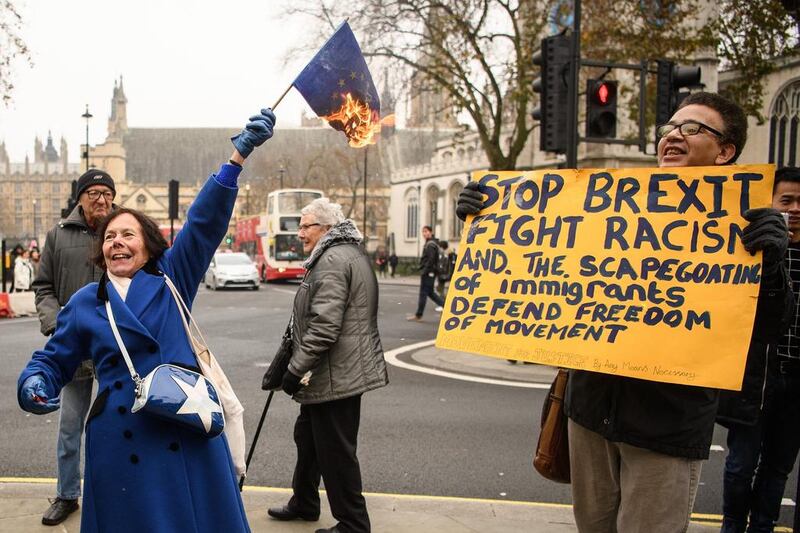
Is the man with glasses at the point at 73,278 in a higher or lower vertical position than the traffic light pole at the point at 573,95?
lower

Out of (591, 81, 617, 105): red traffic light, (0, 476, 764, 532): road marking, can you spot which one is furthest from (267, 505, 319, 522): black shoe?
(591, 81, 617, 105): red traffic light

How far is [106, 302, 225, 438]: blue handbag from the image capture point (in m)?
2.50

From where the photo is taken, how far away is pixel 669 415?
2.48 m

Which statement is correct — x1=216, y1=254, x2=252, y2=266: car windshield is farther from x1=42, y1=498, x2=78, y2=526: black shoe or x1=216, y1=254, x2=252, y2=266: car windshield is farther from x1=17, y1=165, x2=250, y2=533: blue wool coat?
x1=17, y1=165, x2=250, y2=533: blue wool coat

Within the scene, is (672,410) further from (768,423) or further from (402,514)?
(402,514)

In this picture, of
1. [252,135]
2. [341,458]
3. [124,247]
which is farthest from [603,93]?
[124,247]

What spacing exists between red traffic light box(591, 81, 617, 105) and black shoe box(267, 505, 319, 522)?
6.13 m

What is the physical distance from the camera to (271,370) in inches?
166

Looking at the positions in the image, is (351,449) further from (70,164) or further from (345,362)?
(70,164)

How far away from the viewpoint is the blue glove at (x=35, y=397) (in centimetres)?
263

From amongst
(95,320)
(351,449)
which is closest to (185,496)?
(95,320)

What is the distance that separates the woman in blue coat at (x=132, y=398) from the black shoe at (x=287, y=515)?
1.60 m

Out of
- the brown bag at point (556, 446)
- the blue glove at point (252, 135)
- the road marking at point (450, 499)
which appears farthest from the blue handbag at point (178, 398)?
the road marking at point (450, 499)

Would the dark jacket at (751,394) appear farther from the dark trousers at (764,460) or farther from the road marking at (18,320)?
the road marking at (18,320)
